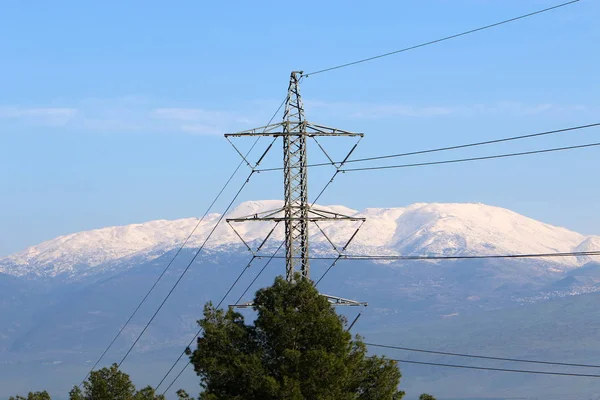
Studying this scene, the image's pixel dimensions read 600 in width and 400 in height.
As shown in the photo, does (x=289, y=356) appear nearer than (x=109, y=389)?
Yes

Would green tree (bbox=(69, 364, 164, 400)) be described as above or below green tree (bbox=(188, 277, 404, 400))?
above

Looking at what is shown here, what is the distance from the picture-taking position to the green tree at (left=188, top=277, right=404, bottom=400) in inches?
1663

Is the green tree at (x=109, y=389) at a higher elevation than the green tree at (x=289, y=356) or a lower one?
higher

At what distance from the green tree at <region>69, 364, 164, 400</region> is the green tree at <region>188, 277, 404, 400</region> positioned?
47.5 ft

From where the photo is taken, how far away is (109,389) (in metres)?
59.2

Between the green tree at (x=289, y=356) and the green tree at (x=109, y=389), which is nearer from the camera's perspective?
the green tree at (x=289, y=356)

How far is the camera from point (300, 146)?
163 ft

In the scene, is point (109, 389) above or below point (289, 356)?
above

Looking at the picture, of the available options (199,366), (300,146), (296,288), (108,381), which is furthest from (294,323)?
(108,381)

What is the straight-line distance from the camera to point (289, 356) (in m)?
42.4

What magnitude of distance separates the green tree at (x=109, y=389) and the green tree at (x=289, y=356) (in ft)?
47.5

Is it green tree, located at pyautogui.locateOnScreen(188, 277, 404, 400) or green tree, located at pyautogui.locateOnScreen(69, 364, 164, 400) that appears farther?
green tree, located at pyautogui.locateOnScreen(69, 364, 164, 400)

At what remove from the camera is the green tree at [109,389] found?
193 ft

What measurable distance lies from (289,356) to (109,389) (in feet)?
64.3
